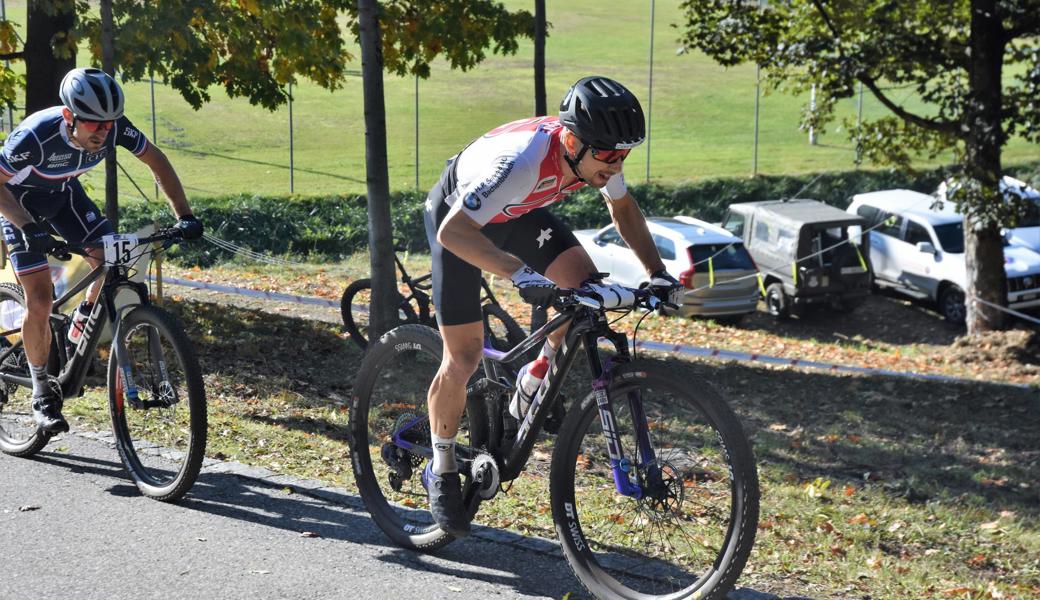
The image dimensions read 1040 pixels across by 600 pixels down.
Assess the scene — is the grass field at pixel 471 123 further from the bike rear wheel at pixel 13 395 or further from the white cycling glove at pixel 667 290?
the white cycling glove at pixel 667 290

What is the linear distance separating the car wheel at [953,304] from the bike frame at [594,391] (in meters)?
19.6

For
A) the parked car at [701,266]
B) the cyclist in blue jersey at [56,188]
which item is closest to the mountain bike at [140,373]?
the cyclist in blue jersey at [56,188]

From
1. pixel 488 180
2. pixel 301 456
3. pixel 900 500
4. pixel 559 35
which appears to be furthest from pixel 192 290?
pixel 559 35

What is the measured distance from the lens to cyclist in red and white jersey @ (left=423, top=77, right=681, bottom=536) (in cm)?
408

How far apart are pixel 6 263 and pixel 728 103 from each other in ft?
152

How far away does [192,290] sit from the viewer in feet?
51.3

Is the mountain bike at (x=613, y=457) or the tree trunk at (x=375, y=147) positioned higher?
the tree trunk at (x=375, y=147)

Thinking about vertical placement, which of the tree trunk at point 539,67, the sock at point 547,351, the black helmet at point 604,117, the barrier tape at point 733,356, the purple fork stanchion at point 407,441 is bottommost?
the barrier tape at point 733,356

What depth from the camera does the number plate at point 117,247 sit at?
5.70m

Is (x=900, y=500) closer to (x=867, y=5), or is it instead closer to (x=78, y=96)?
(x=78, y=96)

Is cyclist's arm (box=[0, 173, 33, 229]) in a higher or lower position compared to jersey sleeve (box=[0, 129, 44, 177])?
lower

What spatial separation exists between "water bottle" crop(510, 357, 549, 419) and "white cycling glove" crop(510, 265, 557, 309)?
512 mm

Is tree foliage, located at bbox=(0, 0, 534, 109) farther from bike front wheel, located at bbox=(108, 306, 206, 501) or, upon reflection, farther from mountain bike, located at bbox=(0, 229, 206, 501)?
bike front wheel, located at bbox=(108, 306, 206, 501)

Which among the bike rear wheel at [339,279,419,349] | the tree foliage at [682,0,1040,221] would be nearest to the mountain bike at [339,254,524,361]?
the bike rear wheel at [339,279,419,349]
